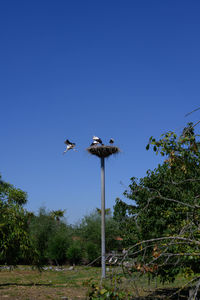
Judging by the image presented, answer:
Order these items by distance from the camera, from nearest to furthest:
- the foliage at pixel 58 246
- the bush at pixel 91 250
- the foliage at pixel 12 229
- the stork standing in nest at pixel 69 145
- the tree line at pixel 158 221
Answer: the tree line at pixel 158 221, the foliage at pixel 12 229, the stork standing in nest at pixel 69 145, the bush at pixel 91 250, the foliage at pixel 58 246

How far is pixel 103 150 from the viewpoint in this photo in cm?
2406

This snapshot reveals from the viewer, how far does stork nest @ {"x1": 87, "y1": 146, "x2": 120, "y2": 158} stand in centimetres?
2384

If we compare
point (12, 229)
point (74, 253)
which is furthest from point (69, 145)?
point (74, 253)

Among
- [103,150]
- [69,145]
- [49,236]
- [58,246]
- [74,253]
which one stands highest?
[103,150]

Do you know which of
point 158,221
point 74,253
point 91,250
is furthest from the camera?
point 74,253

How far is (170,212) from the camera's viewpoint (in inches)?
464

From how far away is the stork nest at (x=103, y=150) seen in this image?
2384cm

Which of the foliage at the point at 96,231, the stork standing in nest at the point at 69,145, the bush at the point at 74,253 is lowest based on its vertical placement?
the bush at the point at 74,253

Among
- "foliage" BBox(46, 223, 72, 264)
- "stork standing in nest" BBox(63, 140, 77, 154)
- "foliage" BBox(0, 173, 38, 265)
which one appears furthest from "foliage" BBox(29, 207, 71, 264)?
"foliage" BBox(0, 173, 38, 265)

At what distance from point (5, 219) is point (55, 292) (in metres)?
4.28

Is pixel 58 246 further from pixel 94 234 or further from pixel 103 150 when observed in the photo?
pixel 103 150

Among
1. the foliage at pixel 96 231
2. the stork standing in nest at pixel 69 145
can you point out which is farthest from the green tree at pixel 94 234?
the stork standing in nest at pixel 69 145

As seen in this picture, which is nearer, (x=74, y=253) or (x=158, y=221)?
(x=158, y=221)

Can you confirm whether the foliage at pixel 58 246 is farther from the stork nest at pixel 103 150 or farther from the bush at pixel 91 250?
the stork nest at pixel 103 150
